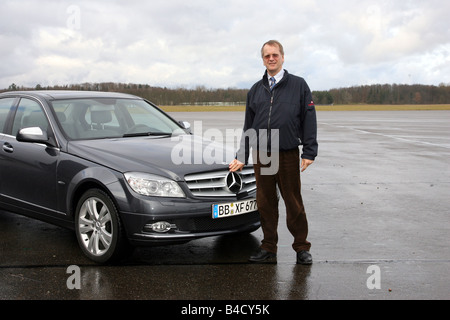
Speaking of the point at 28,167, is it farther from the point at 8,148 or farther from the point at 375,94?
the point at 375,94

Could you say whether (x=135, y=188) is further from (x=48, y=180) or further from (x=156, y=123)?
(x=156, y=123)

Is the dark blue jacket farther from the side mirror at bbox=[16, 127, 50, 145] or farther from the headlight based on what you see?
the side mirror at bbox=[16, 127, 50, 145]

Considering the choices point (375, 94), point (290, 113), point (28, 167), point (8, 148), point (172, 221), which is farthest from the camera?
point (375, 94)

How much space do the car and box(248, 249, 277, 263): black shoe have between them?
248 mm

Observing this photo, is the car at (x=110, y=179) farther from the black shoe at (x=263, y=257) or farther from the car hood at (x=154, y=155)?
the black shoe at (x=263, y=257)

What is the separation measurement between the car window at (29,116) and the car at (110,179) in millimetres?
12

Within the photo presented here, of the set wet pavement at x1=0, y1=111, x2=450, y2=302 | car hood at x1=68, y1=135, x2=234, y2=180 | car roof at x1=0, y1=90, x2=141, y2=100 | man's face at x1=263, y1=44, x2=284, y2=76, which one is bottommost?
wet pavement at x1=0, y1=111, x2=450, y2=302

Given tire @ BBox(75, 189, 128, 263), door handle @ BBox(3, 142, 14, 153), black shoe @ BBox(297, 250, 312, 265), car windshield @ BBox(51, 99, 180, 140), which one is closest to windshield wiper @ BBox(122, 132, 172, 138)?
car windshield @ BBox(51, 99, 180, 140)

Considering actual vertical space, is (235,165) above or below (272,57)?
below

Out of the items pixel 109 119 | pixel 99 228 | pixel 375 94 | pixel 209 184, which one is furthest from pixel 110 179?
pixel 375 94

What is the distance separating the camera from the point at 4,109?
634 centimetres

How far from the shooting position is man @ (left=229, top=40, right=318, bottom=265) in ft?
15.4

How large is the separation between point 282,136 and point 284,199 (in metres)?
0.62
